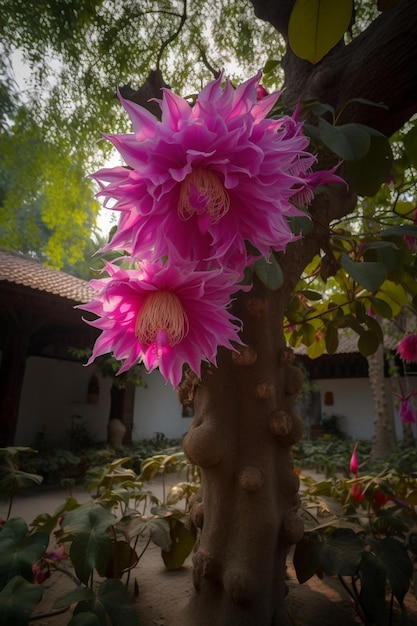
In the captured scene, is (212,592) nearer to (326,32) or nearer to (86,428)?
(326,32)

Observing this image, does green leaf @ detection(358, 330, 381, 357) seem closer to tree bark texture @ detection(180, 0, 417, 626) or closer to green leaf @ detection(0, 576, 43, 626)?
tree bark texture @ detection(180, 0, 417, 626)

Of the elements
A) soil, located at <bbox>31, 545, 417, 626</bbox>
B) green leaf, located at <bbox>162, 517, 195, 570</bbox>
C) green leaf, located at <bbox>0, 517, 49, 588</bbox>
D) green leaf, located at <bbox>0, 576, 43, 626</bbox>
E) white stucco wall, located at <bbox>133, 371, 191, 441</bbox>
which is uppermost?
white stucco wall, located at <bbox>133, 371, 191, 441</bbox>

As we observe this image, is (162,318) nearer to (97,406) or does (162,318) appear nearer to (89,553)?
(89,553)

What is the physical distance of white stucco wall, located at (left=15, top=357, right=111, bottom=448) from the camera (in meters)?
7.46

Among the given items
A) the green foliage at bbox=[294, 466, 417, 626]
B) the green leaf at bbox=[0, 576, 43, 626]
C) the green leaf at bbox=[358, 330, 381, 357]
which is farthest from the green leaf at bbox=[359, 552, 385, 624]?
the green leaf at bbox=[0, 576, 43, 626]

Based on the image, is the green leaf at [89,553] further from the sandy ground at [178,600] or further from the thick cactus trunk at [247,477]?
the sandy ground at [178,600]

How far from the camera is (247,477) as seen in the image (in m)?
1.27

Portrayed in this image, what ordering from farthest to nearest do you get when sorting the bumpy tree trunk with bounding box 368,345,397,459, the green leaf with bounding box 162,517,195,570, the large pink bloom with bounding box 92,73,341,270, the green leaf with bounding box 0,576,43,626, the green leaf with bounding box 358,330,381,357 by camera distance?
the bumpy tree trunk with bounding box 368,345,397,459 → the green leaf with bounding box 162,517,195,570 → the green leaf with bounding box 358,330,381,357 → the green leaf with bounding box 0,576,43,626 → the large pink bloom with bounding box 92,73,341,270

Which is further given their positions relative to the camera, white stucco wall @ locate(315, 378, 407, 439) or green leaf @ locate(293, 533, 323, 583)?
white stucco wall @ locate(315, 378, 407, 439)

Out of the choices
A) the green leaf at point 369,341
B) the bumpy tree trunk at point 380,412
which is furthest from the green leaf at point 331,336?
the bumpy tree trunk at point 380,412

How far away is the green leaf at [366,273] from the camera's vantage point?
74 centimetres

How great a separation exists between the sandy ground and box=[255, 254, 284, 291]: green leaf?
1.27 m

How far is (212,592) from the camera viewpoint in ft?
4.34

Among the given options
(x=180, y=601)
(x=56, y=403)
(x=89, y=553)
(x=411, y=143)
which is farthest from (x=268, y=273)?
(x=56, y=403)
